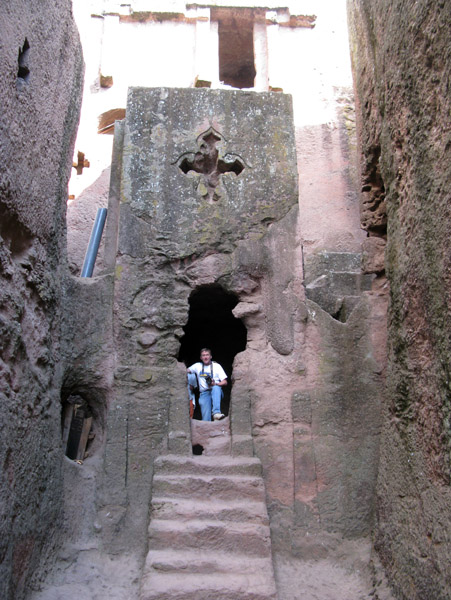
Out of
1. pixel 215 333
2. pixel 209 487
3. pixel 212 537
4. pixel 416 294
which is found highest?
pixel 215 333

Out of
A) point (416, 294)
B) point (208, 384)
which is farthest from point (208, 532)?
point (416, 294)

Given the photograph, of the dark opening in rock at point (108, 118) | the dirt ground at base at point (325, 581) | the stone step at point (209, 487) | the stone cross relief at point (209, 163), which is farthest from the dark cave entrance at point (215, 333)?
the dark opening in rock at point (108, 118)

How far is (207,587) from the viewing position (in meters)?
3.38

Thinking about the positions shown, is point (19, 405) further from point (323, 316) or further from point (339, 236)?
point (339, 236)

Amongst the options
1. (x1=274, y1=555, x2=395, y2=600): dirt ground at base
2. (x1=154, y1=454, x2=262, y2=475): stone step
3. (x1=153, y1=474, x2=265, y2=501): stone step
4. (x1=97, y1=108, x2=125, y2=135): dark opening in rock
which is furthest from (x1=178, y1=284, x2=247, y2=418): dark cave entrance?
(x1=97, y1=108, x2=125, y2=135): dark opening in rock

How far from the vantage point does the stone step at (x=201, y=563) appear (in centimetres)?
352

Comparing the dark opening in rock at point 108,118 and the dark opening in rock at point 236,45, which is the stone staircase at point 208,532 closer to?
the dark opening in rock at point 108,118

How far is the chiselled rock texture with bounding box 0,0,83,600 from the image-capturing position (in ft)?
10.8

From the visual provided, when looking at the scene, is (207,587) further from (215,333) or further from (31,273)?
(215,333)

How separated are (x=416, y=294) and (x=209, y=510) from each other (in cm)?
194

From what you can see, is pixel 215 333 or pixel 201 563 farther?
pixel 215 333

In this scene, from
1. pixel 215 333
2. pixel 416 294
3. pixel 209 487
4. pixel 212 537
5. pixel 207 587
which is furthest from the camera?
pixel 215 333

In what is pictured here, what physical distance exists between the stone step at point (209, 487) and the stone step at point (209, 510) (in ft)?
0.16

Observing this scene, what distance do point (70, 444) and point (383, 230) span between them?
18.4ft
